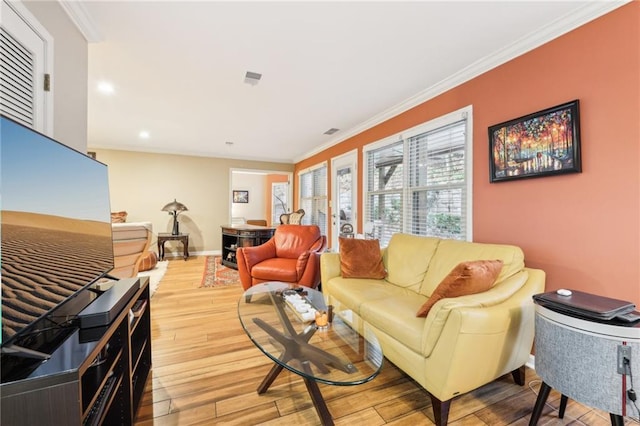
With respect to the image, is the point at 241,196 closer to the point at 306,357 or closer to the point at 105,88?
the point at 105,88

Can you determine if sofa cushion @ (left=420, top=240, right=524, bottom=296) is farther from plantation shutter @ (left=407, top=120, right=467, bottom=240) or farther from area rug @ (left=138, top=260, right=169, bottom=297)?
area rug @ (left=138, top=260, right=169, bottom=297)

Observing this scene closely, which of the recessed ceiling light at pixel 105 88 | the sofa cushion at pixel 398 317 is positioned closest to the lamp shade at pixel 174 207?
the recessed ceiling light at pixel 105 88

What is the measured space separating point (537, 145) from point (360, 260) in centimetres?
170

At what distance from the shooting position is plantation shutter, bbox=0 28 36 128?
3.94 feet

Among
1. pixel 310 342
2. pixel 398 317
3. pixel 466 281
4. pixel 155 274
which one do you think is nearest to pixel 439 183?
pixel 466 281

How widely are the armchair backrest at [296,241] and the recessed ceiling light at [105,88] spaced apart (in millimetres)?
2560

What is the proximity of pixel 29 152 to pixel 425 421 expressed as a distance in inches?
84.2

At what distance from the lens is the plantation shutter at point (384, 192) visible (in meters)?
3.50

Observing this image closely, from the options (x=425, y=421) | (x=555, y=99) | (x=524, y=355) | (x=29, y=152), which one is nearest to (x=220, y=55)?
(x=29, y=152)

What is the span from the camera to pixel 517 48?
2.12 m

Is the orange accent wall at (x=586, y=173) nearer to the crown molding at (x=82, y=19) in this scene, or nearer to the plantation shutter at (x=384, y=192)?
the plantation shutter at (x=384, y=192)

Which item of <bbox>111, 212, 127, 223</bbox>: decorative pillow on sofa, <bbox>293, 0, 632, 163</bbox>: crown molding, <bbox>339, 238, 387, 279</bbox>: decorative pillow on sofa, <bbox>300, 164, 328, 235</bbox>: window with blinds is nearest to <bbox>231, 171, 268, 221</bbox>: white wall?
<bbox>300, 164, 328, 235</bbox>: window with blinds

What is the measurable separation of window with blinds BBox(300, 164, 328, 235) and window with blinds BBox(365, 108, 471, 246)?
64.6 inches

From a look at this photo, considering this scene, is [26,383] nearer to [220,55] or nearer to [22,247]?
[22,247]
